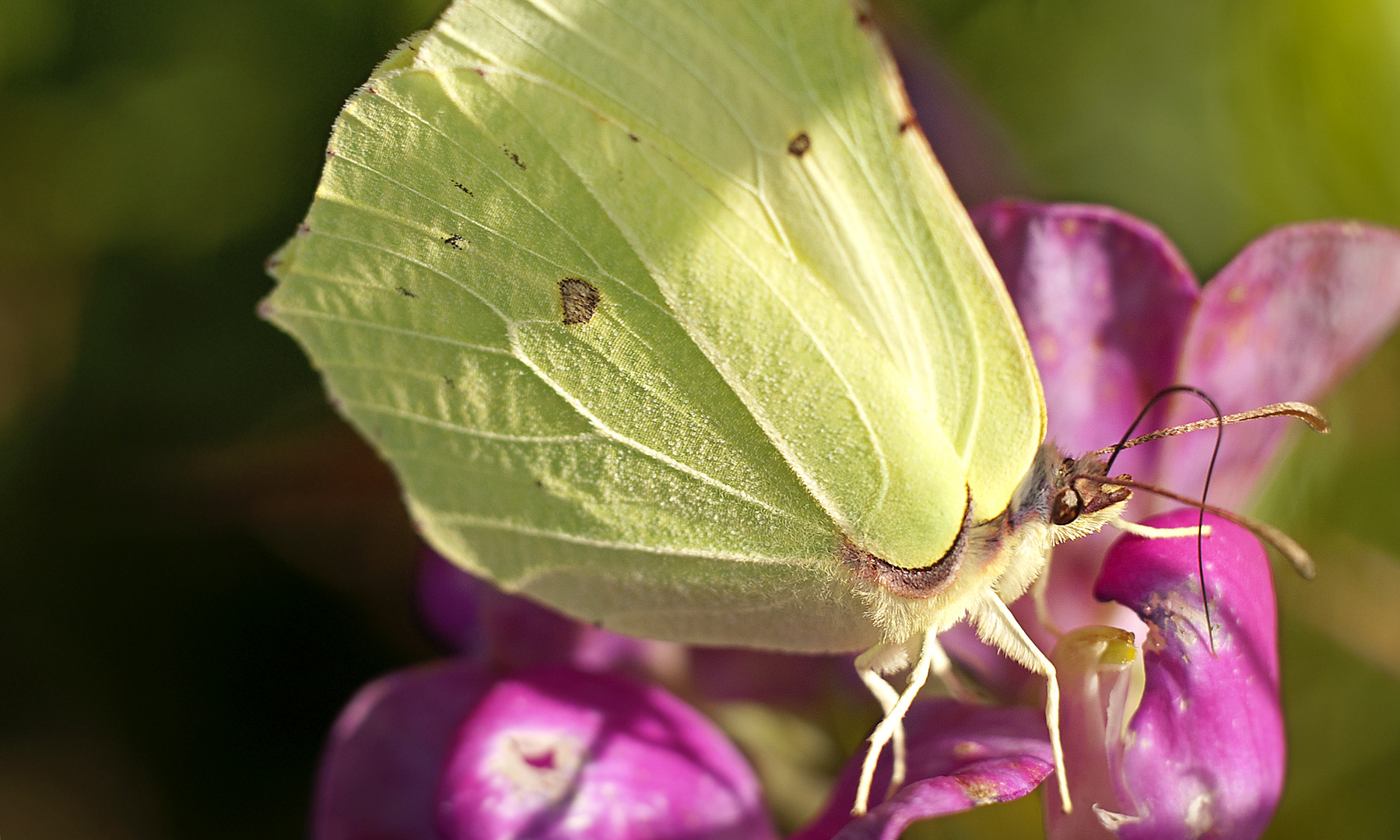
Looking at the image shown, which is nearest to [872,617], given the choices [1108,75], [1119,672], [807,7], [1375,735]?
[1119,672]

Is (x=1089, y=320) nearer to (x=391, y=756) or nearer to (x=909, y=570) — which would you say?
(x=909, y=570)

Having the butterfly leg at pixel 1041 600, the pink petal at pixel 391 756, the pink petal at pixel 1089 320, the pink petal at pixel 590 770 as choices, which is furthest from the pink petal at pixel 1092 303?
the pink petal at pixel 391 756

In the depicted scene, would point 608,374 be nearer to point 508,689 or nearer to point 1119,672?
point 508,689

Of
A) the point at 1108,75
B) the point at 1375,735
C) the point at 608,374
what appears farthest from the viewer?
the point at 1108,75

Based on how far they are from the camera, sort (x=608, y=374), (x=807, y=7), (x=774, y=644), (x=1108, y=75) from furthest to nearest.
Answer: (x=1108, y=75) → (x=774, y=644) → (x=608, y=374) → (x=807, y=7)

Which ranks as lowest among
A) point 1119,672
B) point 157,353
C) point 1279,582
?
point 1279,582

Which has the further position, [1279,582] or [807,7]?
[1279,582]

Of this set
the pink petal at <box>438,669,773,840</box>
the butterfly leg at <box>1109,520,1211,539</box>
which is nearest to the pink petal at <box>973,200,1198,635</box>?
the butterfly leg at <box>1109,520,1211,539</box>

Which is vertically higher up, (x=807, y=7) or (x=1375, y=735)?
(x=807, y=7)
